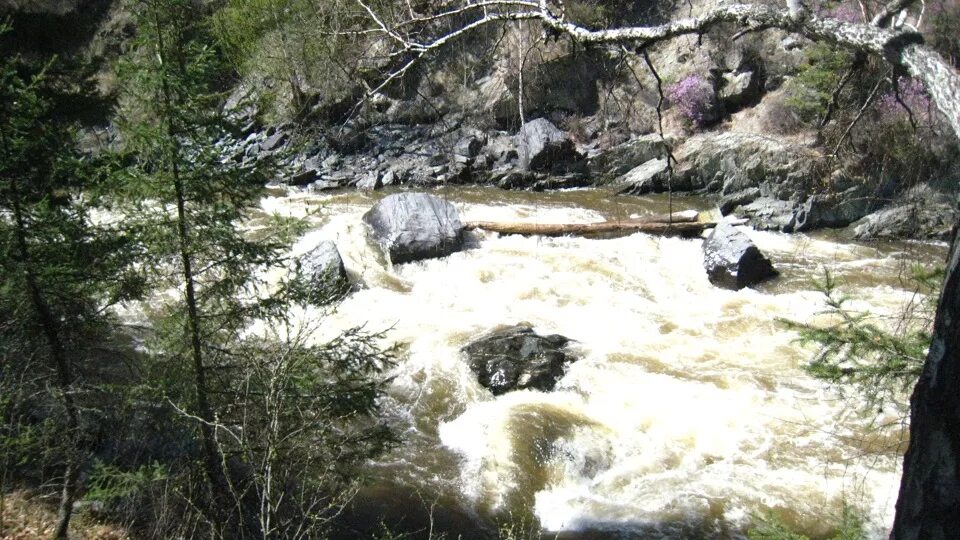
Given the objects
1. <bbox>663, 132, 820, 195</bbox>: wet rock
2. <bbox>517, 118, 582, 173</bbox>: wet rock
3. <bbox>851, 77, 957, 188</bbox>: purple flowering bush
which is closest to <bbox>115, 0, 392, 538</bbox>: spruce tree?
<bbox>851, 77, 957, 188</bbox>: purple flowering bush

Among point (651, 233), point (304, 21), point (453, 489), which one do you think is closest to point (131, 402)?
point (453, 489)

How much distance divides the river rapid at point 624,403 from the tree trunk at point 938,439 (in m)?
1.99

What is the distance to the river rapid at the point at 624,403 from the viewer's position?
6301mm

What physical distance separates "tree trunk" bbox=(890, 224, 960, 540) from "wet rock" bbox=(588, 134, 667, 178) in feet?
51.6

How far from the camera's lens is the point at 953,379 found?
178cm

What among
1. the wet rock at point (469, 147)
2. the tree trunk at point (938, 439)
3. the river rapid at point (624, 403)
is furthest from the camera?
the wet rock at point (469, 147)

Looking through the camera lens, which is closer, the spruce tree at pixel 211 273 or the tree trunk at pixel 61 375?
the spruce tree at pixel 211 273

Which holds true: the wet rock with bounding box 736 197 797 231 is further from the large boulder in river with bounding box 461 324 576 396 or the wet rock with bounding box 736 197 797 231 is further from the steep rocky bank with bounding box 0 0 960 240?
the large boulder in river with bounding box 461 324 576 396

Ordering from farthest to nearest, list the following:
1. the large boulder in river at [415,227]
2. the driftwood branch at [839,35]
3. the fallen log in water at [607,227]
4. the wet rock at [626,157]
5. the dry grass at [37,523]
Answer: the wet rock at [626,157] → the fallen log in water at [607,227] → the large boulder in river at [415,227] → the dry grass at [37,523] → the driftwood branch at [839,35]

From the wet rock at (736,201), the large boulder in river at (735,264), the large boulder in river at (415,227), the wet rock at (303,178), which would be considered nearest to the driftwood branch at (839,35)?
the large boulder in river at (735,264)

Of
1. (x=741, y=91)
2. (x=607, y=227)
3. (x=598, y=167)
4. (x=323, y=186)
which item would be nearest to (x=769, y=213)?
(x=607, y=227)

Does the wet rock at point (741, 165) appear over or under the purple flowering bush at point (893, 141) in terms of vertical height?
under

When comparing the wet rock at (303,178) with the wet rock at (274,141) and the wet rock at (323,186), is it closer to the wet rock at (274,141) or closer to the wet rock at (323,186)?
the wet rock at (323,186)

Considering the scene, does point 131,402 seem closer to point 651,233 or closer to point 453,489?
point 453,489
